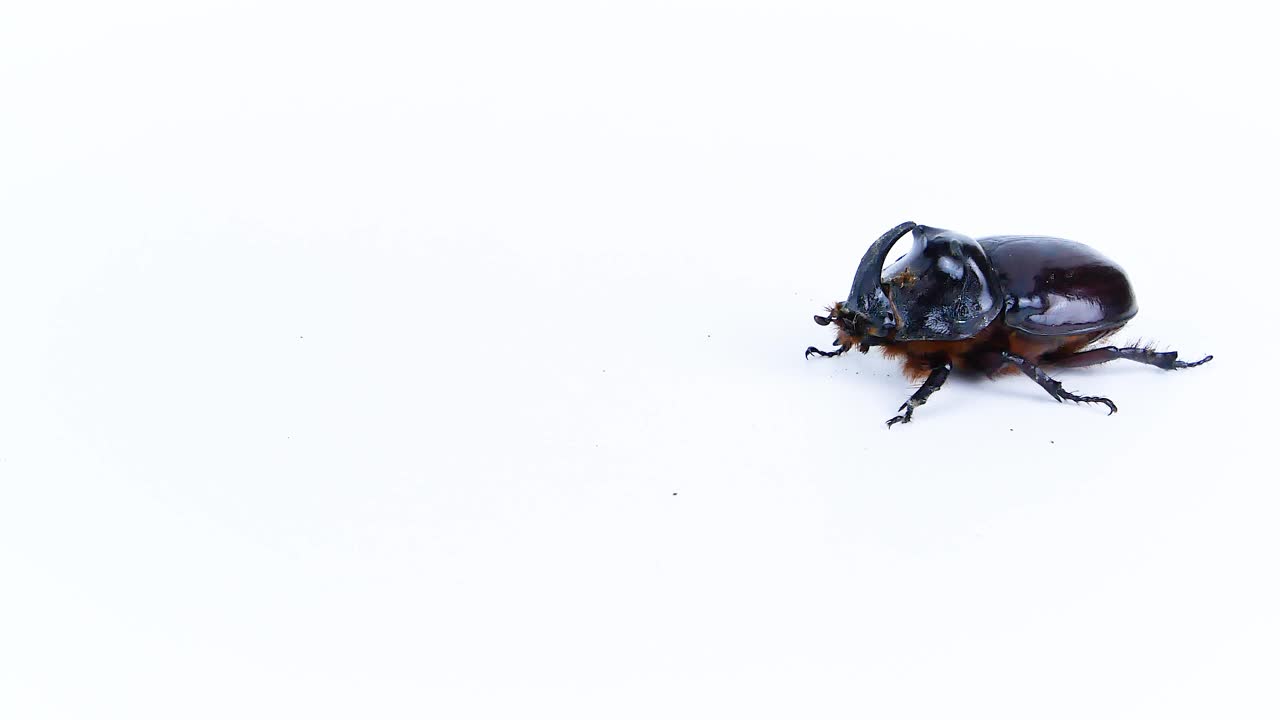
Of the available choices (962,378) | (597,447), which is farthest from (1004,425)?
(597,447)

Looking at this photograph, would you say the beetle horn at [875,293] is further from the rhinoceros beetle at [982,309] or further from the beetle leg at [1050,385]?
the beetle leg at [1050,385]

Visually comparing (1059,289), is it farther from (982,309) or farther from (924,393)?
(924,393)

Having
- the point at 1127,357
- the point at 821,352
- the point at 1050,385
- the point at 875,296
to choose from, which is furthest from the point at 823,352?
the point at 1127,357

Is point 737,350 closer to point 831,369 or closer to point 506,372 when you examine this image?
point 831,369

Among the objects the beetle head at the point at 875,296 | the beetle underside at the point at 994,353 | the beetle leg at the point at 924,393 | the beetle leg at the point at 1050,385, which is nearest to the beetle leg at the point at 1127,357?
the beetle underside at the point at 994,353

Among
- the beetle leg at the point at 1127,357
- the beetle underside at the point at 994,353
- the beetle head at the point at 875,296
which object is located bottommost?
the beetle leg at the point at 1127,357

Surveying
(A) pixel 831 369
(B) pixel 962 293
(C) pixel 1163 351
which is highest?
(B) pixel 962 293

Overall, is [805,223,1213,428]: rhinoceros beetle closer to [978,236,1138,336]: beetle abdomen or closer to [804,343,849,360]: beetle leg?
[978,236,1138,336]: beetle abdomen
